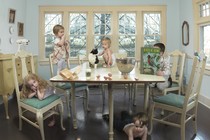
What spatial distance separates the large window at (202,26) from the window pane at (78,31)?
110 inches

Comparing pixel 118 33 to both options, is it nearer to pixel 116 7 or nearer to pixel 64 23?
pixel 116 7

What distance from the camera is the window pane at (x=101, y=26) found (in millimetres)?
5928

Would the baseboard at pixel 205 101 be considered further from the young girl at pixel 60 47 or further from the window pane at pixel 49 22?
the window pane at pixel 49 22

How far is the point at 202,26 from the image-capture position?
4.43 metres

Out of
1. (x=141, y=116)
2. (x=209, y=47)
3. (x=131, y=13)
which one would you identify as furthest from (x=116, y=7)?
(x=141, y=116)

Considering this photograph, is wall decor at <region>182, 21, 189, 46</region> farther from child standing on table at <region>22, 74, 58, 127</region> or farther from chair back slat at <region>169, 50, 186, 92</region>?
child standing on table at <region>22, 74, 58, 127</region>

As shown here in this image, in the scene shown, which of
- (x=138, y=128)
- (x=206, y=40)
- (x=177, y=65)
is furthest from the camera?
(x=206, y=40)

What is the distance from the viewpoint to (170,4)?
5762mm

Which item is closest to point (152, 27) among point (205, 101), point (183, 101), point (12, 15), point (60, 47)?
point (205, 101)

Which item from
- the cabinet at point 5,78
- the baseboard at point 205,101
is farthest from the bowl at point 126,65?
the baseboard at point 205,101

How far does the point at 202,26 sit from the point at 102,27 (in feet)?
8.37

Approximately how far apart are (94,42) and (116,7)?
108cm

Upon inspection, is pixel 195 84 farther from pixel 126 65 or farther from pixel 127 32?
pixel 127 32

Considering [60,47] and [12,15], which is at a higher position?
[12,15]
